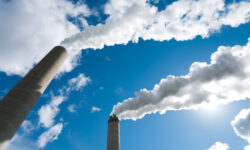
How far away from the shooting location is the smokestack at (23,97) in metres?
10.0

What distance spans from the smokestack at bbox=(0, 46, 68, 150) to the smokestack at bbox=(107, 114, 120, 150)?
39.1 feet

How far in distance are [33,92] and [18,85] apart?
1.24 metres

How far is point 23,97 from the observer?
11.5 metres

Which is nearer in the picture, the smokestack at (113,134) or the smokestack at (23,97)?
the smokestack at (23,97)

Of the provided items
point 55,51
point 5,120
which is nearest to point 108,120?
point 55,51

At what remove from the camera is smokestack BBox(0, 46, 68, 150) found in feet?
32.9

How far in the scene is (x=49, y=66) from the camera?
14203 millimetres

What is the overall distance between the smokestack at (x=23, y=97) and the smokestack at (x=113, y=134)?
11.9 meters

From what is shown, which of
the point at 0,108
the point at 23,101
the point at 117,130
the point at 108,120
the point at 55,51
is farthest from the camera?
the point at 108,120

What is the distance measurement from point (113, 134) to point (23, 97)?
1401 centimetres

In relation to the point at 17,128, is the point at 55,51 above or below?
above

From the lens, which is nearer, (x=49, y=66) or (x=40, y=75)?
(x=40, y=75)

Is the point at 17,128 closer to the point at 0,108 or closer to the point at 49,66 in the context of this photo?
the point at 0,108

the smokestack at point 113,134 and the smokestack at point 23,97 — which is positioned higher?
the smokestack at point 113,134
